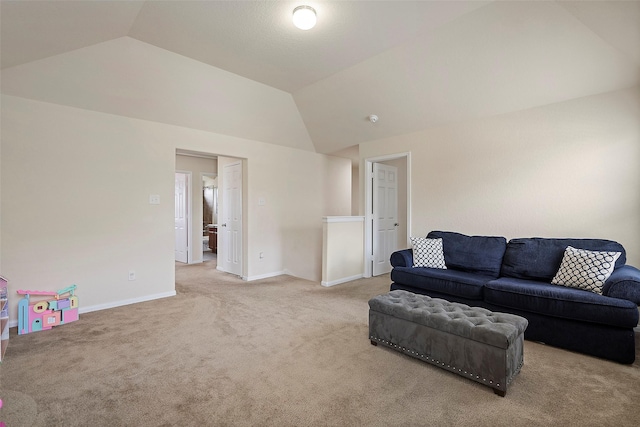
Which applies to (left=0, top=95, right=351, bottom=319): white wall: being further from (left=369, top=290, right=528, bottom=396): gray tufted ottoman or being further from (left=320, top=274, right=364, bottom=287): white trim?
(left=369, top=290, right=528, bottom=396): gray tufted ottoman

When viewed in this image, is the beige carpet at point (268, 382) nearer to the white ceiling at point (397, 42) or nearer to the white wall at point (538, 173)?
the white wall at point (538, 173)

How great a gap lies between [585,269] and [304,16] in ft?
10.9

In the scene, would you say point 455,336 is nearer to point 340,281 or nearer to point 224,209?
point 340,281

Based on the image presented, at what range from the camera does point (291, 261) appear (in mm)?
5625

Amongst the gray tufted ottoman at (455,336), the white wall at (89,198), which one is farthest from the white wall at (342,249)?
the gray tufted ottoman at (455,336)

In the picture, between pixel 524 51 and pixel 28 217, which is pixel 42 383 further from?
pixel 524 51

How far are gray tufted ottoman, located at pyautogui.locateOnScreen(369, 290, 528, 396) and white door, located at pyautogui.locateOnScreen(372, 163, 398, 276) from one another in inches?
111

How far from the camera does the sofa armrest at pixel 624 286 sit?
89.7 inches

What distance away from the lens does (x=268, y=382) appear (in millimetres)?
2043

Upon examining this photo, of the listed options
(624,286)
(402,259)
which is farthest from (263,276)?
(624,286)

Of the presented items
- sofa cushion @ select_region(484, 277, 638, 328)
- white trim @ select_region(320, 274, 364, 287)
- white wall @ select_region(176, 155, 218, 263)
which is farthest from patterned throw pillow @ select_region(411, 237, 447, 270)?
white wall @ select_region(176, 155, 218, 263)

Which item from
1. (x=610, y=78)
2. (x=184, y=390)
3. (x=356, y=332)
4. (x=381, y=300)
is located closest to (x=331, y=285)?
(x=356, y=332)

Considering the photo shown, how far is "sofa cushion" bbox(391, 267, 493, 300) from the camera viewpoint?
10.1 ft

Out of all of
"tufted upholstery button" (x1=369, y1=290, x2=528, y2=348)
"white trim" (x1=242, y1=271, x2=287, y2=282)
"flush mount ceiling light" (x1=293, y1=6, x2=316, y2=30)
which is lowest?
"white trim" (x1=242, y1=271, x2=287, y2=282)
